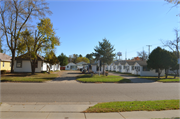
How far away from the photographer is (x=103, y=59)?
27.6 m

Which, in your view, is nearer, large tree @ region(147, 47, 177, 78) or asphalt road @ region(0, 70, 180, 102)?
asphalt road @ region(0, 70, 180, 102)

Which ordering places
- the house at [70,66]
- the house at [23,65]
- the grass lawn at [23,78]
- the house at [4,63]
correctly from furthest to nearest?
the house at [70,66], the house at [4,63], the house at [23,65], the grass lawn at [23,78]

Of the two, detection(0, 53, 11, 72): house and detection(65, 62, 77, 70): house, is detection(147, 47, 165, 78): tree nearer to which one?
detection(0, 53, 11, 72): house

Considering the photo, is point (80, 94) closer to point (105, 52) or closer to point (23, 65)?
point (105, 52)

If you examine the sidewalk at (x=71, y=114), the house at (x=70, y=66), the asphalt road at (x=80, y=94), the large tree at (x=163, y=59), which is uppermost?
the large tree at (x=163, y=59)

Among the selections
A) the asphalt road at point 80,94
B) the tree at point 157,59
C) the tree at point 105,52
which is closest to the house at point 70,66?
the tree at point 105,52

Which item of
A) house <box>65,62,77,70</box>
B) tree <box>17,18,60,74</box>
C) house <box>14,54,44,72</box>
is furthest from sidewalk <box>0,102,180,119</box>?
house <box>65,62,77,70</box>

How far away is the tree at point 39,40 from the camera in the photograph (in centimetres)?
2390

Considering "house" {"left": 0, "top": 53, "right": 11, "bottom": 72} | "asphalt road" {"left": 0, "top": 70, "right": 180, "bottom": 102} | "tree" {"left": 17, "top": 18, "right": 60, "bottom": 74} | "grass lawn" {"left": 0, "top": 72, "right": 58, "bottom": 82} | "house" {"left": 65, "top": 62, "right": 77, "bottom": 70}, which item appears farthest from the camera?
"house" {"left": 65, "top": 62, "right": 77, "bottom": 70}

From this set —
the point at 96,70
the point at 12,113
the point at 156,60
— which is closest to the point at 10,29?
the point at 96,70

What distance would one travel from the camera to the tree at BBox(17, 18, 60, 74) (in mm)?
23905

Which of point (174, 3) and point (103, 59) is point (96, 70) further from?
point (174, 3)

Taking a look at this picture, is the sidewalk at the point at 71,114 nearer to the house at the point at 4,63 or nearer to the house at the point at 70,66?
the house at the point at 4,63

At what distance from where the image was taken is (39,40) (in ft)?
82.6
